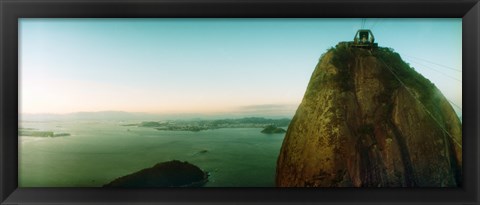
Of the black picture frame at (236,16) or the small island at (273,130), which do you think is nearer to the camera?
the black picture frame at (236,16)

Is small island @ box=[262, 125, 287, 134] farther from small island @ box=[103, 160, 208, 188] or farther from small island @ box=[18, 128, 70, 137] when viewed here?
small island @ box=[18, 128, 70, 137]

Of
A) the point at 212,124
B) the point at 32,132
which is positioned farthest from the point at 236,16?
the point at 32,132

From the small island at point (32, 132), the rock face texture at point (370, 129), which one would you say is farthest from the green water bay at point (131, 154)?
the rock face texture at point (370, 129)

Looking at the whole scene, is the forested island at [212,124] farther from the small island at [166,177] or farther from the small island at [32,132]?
the small island at [32,132]

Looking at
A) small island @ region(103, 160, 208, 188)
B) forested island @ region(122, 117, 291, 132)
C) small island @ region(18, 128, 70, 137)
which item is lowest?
small island @ region(103, 160, 208, 188)

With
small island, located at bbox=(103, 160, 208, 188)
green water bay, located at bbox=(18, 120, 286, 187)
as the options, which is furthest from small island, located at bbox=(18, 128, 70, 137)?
small island, located at bbox=(103, 160, 208, 188)

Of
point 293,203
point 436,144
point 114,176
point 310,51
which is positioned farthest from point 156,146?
point 436,144

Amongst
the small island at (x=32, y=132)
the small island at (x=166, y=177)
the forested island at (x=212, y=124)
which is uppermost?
the forested island at (x=212, y=124)
